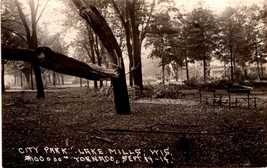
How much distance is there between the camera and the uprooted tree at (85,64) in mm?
6172

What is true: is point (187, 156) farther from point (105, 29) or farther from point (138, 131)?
point (105, 29)

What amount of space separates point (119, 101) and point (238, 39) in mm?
22358

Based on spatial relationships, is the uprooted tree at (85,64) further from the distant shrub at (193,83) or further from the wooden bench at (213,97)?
the distant shrub at (193,83)

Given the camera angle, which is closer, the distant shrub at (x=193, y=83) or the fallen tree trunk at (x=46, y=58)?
the fallen tree trunk at (x=46, y=58)

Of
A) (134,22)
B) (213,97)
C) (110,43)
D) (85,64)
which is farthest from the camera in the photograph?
(134,22)

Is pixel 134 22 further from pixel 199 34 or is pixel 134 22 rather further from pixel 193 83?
pixel 199 34

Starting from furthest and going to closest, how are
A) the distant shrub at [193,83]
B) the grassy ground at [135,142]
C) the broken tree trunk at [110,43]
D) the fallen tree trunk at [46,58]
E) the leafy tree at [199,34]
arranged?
the leafy tree at [199,34] < the distant shrub at [193,83] < the broken tree trunk at [110,43] < the fallen tree trunk at [46,58] < the grassy ground at [135,142]

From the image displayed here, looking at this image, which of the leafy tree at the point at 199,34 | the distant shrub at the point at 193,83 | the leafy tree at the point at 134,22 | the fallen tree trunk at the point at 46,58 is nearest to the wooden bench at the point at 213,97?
the leafy tree at the point at 134,22

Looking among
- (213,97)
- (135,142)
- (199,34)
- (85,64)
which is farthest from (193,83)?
(85,64)

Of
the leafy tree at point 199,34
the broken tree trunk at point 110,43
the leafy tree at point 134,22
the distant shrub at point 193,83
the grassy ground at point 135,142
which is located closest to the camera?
the grassy ground at point 135,142

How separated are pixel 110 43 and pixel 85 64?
3.62 meters

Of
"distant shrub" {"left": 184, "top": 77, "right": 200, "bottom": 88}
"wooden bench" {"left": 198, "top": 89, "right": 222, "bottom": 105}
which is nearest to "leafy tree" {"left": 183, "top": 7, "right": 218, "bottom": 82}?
"distant shrub" {"left": 184, "top": 77, "right": 200, "bottom": 88}

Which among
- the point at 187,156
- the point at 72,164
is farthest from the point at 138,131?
the point at 72,164

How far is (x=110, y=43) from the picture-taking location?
10352 mm
